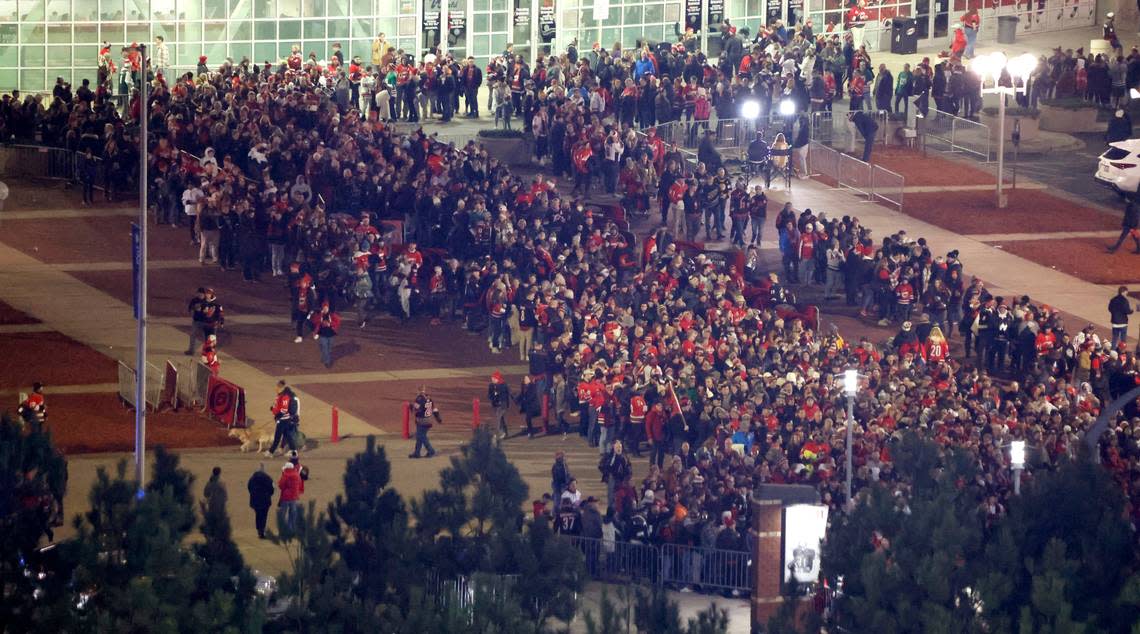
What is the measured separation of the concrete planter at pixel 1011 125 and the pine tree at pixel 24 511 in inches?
1503

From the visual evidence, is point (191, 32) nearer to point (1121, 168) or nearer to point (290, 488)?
point (1121, 168)

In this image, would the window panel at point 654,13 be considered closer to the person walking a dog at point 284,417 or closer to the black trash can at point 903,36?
the black trash can at point 903,36

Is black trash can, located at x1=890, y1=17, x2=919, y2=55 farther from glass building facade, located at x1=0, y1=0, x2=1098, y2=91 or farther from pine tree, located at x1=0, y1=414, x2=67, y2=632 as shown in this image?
pine tree, located at x1=0, y1=414, x2=67, y2=632

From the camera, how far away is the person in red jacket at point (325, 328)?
1721 inches

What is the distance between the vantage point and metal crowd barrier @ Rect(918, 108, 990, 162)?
204ft

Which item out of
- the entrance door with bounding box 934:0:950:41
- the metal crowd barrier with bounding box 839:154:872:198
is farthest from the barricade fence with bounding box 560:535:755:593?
the entrance door with bounding box 934:0:950:41

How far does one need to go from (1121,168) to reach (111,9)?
1064 inches

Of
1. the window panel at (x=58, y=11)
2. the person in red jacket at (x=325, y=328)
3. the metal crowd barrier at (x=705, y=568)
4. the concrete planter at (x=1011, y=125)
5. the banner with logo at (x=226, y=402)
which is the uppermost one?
the window panel at (x=58, y=11)

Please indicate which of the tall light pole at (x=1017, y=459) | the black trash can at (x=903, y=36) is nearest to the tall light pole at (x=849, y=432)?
the tall light pole at (x=1017, y=459)

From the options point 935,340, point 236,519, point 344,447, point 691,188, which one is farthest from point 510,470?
point 691,188

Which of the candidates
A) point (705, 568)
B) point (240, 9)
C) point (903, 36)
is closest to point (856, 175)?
point (903, 36)

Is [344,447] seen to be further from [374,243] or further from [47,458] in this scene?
[47,458]

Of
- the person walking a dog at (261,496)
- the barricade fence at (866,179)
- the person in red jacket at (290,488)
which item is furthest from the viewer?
the barricade fence at (866,179)

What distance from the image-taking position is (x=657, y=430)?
1527 inches
